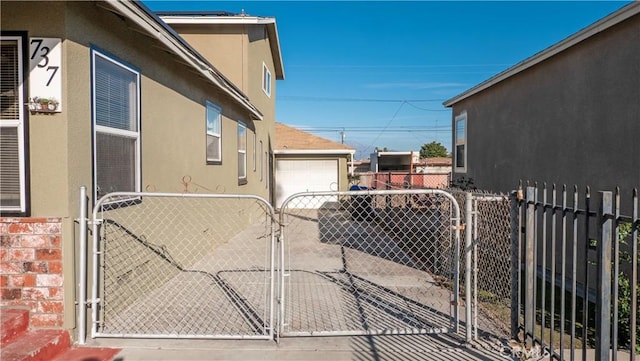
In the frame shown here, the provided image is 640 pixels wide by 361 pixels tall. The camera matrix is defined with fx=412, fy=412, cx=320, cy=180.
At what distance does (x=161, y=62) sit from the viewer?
5.55 meters

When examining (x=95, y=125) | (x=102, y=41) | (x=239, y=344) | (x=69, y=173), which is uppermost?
(x=102, y=41)

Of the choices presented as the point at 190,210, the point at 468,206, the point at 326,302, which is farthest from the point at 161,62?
the point at 468,206

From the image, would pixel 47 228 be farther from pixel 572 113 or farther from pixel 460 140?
pixel 460 140

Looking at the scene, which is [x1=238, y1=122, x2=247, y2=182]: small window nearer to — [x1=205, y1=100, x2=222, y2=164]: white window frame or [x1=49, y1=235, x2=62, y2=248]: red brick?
[x1=205, y1=100, x2=222, y2=164]: white window frame

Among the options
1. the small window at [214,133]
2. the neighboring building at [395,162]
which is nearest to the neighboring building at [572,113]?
the small window at [214,133]

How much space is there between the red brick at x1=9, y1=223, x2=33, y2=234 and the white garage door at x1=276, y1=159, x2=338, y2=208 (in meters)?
13.9

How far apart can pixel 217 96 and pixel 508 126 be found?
6.44m

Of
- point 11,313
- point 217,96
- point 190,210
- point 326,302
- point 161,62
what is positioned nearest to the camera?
point 11,313

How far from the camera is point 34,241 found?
3467 mm

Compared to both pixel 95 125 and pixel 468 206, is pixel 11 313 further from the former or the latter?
pixel 468 206

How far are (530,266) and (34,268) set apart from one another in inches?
167

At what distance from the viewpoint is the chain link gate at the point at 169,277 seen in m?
3.90

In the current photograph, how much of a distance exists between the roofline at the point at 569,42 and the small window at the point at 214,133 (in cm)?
627

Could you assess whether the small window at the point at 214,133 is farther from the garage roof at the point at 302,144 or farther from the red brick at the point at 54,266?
the garage roof at the point at 302,144
